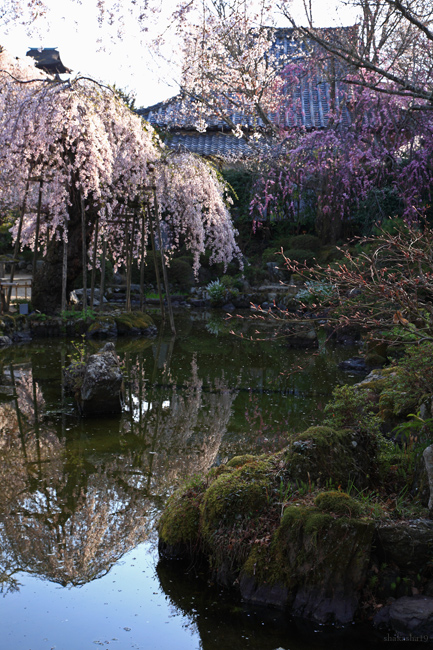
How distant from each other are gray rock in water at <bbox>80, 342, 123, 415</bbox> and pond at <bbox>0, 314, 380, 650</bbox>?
0.66ft

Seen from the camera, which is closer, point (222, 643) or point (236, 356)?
point (222, 643)

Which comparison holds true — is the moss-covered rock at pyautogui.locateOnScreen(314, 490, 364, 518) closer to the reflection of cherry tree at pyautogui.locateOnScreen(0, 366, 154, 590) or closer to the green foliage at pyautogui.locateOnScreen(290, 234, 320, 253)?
the reflection of cherry tree at pyautogui.locateOnScreen(0, 366, 154, 590)

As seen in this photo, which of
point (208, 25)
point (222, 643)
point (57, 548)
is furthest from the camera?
point (208, 25)

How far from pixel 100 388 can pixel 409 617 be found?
4.64 m

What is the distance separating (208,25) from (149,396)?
1342 centimetres

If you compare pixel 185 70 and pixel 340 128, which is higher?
pixel 185 70

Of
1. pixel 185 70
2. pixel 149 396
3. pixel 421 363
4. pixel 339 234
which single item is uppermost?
pixel 185 70

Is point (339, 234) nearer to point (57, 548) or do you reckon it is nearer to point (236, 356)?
point (236, 356)

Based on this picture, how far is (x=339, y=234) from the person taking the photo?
21422 millimetres

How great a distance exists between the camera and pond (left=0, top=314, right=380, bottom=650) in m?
3.24

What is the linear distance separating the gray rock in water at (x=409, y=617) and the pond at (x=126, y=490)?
296 millimetres

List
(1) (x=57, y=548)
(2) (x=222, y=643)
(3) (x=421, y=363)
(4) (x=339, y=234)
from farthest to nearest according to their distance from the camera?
(4) (x=339, y=234) < (3) (x=421, y=363) < (1) (x=57, y=548) < (2) (x=222, y=643)

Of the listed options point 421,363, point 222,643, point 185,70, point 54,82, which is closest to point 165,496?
point 222,643

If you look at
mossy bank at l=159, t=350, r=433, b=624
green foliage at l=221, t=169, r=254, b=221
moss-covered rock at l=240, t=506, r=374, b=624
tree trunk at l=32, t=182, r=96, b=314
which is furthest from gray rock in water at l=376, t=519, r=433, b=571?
green foliage at l=221, t=169, r=254, b=221
